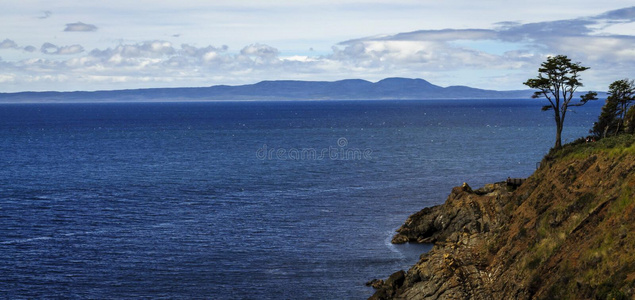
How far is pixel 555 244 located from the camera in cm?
4266

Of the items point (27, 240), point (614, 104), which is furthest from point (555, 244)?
point (27, 240)

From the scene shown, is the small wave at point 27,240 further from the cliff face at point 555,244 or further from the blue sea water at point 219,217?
the cliff face at point 555,244

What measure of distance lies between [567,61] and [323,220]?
32946 millimetres

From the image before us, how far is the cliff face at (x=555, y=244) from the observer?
3709 cm

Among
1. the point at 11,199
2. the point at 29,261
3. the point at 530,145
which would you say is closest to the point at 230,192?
the point at 11,199

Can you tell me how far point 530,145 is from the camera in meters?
164

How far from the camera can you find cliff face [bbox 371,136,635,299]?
122ft

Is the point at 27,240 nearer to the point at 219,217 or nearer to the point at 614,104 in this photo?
the point at 219,217

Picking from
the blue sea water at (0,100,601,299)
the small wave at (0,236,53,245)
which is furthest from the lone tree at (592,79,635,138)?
the small wave at (0,236,53,245)

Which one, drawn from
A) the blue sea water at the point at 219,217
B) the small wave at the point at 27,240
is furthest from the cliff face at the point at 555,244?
the small wave at the point at 27,240

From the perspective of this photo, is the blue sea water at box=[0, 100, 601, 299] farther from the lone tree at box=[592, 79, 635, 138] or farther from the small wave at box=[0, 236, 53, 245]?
the lone tree at box=[592, 79, 635, 138]

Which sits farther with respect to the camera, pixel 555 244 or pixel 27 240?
pixel 27 240

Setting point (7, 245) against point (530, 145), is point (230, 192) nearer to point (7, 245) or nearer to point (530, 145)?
point (7, 245)

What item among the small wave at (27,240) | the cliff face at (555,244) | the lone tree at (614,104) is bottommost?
the small wave at (27,240)
